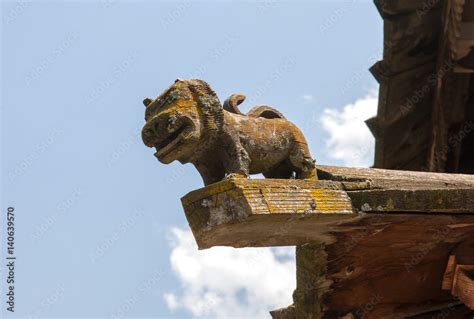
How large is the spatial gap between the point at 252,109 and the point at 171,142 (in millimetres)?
854

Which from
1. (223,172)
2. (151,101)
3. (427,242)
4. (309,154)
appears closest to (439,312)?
(427,242)

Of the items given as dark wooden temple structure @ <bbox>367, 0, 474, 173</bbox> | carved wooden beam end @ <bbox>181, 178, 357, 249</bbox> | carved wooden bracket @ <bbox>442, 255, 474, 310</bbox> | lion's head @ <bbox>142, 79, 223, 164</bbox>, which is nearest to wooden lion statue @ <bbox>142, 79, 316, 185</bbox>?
lion's head @ <bbox>142, 79, 223, 164</bbox>

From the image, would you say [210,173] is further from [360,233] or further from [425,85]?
[425,85]

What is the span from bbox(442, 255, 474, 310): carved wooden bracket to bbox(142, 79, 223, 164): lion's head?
82.5 inches

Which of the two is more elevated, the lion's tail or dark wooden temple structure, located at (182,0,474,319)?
the lion's tail

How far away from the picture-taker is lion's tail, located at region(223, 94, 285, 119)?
487cm

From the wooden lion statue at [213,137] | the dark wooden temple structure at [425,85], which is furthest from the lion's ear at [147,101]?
the dark wooden temple structure at [425,85]

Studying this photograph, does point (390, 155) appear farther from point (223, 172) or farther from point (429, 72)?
point (223, 172)

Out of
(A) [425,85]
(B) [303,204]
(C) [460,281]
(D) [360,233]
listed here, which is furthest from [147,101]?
(A) [425,85]

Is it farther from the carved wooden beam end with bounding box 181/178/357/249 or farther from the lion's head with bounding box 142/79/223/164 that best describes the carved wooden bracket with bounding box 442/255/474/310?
Result: the lion's head with bounding box 142/79/223/164

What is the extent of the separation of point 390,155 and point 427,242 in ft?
16.0

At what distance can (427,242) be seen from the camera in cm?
498

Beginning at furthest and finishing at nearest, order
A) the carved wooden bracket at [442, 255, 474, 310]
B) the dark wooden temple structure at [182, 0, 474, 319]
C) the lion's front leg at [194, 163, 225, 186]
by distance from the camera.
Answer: the carved wooden bracket at [442, 255, 474, 310] → the lion's front leg at [194, 163, 225, 186] → the dark wooden temple structure at [182, 0, 474, 319]

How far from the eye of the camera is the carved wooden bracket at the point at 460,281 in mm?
4867
